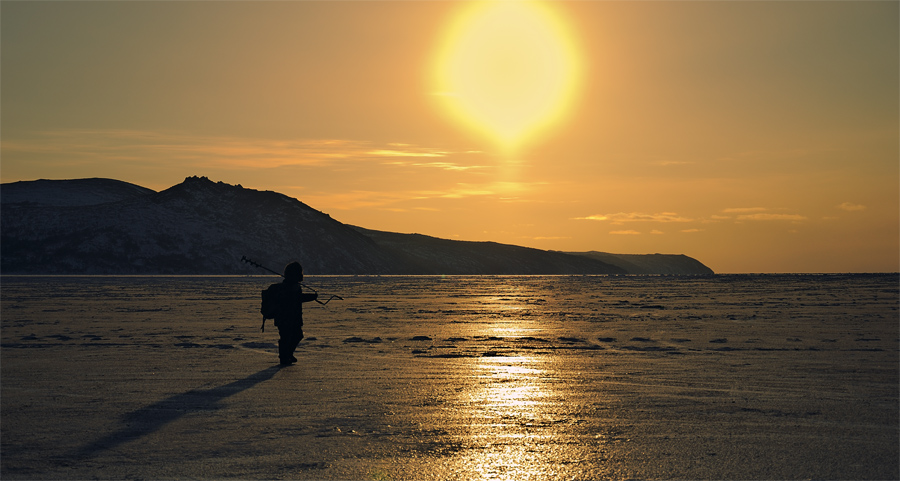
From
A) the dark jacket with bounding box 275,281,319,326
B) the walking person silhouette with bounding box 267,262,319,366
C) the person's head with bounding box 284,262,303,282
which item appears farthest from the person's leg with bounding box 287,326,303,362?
the person's head with bounding box 284,262,303,282

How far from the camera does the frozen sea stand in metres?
7.52

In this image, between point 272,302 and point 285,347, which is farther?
point 272,302

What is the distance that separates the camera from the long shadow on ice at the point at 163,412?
8359 mm

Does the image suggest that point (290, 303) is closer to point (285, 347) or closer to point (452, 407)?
point (285, 347)

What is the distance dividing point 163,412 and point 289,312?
5.62m

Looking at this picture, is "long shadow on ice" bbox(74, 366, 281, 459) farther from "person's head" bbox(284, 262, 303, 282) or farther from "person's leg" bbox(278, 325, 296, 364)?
"person's head" bbox(284, 262, 303, 282)

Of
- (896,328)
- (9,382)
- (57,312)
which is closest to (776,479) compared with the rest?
(9,382)

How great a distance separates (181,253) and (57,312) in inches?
6121

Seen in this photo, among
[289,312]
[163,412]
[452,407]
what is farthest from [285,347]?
[452,407]

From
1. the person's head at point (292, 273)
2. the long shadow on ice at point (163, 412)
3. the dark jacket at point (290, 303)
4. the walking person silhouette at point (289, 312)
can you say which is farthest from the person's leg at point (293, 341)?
the long shadow on ice at point (163, 412)

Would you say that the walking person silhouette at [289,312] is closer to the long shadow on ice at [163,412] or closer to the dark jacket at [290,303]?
the dark jacket at [290,303]

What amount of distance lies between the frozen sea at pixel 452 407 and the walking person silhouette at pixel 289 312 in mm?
508

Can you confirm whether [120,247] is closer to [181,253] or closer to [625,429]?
[181,253]

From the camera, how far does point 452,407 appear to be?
1053cm
